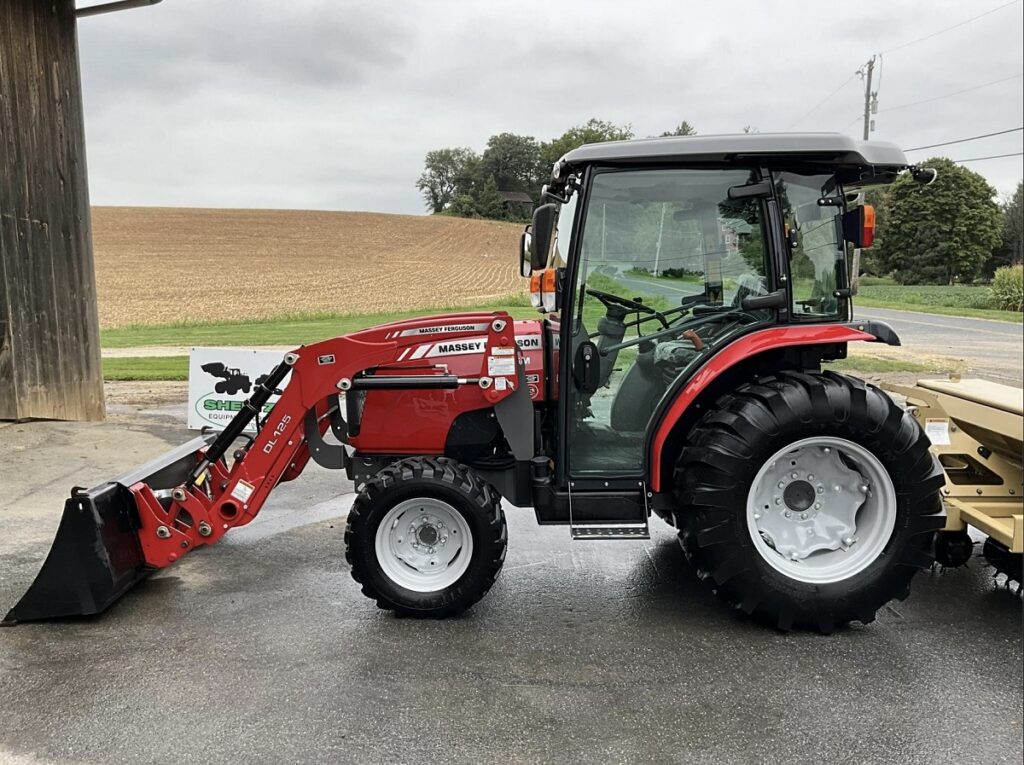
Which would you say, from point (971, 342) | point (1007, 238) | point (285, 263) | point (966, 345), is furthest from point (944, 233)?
point (285, 263)

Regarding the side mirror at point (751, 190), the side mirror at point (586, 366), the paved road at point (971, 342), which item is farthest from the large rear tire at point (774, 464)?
the paved road at point (971, 342)

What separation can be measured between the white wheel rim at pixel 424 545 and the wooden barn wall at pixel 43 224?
20.4ft

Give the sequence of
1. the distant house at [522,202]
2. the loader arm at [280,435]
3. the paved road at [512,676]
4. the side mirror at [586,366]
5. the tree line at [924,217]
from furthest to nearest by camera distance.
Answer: the tree line at [924,217] → the distant house at [522,202] → the loader arm at [280,435] → the side mirror at [586,366] → the paved road at [512,676]

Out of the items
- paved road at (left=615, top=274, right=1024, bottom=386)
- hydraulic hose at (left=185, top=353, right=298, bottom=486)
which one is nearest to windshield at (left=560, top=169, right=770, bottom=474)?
hydraulic hose at (left=185, top=353, right=298, bottom=486)

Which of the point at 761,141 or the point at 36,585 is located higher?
the point at 761,141

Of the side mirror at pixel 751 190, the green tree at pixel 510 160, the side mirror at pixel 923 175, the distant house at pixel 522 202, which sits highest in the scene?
the green tree at pixel 510 160

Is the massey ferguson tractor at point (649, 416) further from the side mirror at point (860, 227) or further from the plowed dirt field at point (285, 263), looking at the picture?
the plowed dirt field at point (285, 263)

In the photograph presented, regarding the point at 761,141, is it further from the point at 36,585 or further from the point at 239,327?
the point at 239,327

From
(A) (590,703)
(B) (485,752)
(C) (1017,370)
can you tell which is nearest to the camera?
(B) (485,752)

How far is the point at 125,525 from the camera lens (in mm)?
3674

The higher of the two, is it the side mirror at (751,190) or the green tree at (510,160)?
the green tree at (510,160)

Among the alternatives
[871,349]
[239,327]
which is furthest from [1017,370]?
[239,327]

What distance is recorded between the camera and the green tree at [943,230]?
4562 centimetres

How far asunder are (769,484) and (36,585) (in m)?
3.39
